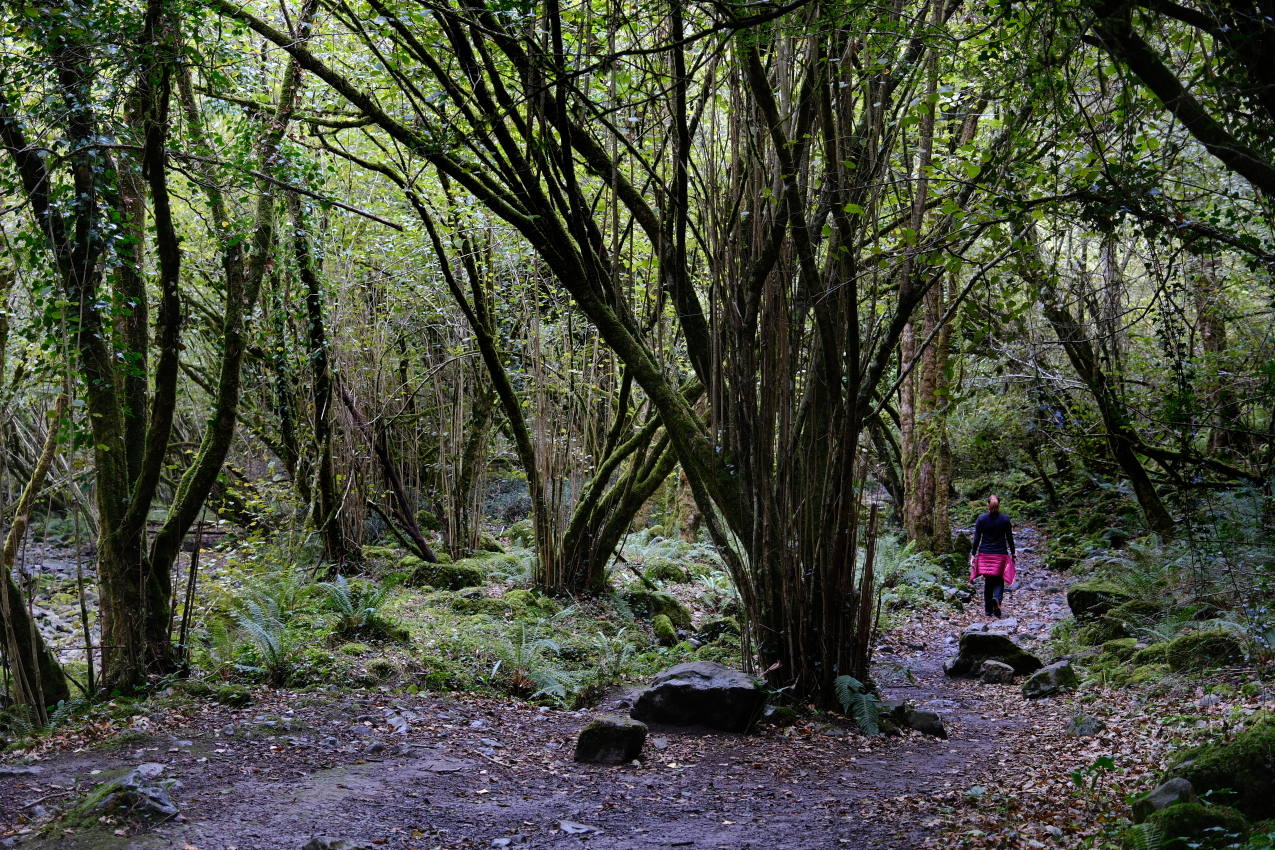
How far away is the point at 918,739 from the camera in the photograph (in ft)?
18.5

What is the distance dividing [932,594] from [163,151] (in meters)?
9.84

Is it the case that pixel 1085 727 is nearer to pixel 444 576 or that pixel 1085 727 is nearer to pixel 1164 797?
pixel 1164 797

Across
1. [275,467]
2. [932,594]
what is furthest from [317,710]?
[932,594]

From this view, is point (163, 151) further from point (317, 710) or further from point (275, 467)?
point (275, 467)

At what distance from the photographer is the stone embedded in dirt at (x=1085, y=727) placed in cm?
526

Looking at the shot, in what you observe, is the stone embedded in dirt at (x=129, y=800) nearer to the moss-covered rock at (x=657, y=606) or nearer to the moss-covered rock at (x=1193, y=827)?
the moss-covered rock at (x=1193, y=827)

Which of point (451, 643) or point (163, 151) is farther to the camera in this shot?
point (451, 643)

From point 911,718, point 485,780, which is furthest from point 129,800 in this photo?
point 911,718

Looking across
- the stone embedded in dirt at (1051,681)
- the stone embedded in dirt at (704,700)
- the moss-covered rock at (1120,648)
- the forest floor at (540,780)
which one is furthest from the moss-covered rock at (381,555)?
the moss-covered rock at (1120,648)

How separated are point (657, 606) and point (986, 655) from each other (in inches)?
127

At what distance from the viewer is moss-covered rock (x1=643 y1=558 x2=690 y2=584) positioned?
11688mm

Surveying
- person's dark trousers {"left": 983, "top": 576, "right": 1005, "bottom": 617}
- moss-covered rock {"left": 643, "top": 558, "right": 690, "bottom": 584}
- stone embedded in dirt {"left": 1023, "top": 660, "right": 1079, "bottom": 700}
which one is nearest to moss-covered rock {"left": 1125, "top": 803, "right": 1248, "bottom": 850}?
stone embedded in dirt {"left": 1023, "top": 660, "right": 1079, "bottom": 700}

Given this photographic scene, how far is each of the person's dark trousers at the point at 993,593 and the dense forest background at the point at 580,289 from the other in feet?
2.92

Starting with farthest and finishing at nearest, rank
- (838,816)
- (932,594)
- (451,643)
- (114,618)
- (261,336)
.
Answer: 1. (932,594)
2. (261,336)
3. (451,643)
4. (114,618)
5. (838,816)
